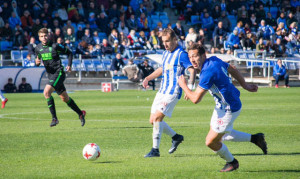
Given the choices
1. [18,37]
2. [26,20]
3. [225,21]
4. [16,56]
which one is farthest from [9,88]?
[225,21]

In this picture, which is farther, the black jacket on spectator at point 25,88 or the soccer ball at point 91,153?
the black jacket on spectator at point 25,88

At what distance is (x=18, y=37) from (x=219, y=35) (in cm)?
1250

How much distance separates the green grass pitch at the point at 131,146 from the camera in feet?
23.0

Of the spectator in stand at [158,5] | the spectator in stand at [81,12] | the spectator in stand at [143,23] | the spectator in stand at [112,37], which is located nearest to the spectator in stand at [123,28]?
the spectator in stand at [112,37]

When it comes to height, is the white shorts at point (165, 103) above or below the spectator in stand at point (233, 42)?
above

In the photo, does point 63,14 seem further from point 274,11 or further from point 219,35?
point 274,11

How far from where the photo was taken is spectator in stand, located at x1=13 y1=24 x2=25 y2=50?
27578 mm

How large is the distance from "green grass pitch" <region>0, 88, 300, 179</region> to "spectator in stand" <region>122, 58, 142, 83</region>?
38.1 ft

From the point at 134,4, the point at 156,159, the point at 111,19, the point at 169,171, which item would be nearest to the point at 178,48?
the point at 156,159

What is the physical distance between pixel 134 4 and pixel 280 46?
9.83 meters

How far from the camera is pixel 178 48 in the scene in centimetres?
864

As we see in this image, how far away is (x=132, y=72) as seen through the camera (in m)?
28.7

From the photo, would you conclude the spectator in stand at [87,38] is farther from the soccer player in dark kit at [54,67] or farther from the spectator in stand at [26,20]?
the soccer player in dark kit at [54,67]

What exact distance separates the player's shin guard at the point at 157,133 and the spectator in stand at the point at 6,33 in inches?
819
